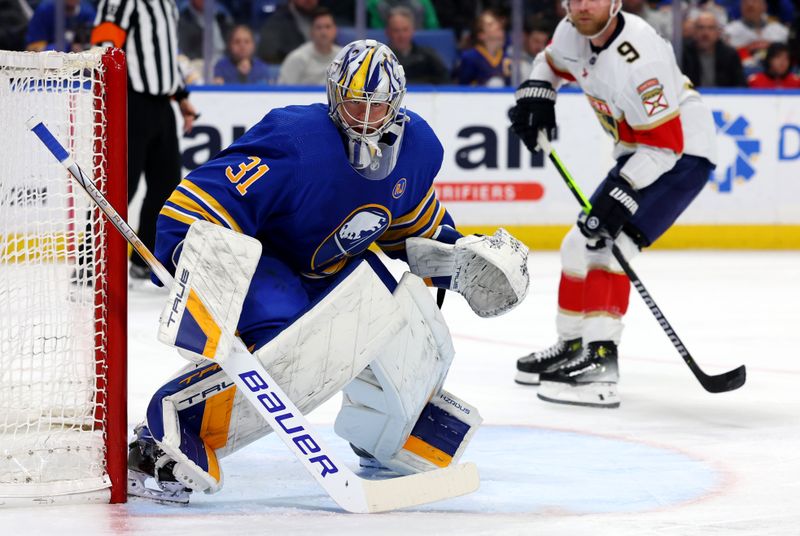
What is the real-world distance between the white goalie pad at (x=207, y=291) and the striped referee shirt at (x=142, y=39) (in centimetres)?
321

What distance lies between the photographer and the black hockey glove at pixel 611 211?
134 inches

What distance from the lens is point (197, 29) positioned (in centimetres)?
646

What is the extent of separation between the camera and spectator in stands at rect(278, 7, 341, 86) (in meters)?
6.55

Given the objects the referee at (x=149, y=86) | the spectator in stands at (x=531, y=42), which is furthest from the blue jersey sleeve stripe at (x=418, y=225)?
the spectator in stands at (x=531, y=42)

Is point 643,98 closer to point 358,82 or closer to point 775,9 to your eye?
point 358,82

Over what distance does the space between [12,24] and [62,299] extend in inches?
169

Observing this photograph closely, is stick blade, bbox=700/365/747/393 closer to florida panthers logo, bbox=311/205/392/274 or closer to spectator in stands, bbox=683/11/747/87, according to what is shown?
florida panthers logo, bbox=311/205/392/274

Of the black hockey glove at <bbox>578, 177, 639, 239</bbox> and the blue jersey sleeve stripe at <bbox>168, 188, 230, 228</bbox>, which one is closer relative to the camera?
the blue jersey sleeve stripe at <bbox>168, 188, 230, 228</bbox>

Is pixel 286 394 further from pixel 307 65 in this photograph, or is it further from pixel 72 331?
pixel 307 65

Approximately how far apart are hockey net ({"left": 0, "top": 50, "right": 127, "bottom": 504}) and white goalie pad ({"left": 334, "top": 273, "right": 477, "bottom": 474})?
16.6 inches

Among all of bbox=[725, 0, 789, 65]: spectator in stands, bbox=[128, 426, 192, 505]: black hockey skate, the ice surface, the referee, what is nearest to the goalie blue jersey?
bbox=[128, 426, 192, 505]: black hockey skate

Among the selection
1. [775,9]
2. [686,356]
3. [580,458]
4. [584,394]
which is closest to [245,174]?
[580,458]

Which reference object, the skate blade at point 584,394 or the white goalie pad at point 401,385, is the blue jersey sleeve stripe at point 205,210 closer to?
the white goalie pad at point 401,385

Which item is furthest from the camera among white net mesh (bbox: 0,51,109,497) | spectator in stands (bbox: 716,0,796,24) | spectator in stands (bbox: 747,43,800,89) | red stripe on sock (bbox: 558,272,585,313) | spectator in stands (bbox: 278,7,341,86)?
spectator in stands (bbox: 716,0,796,24)
